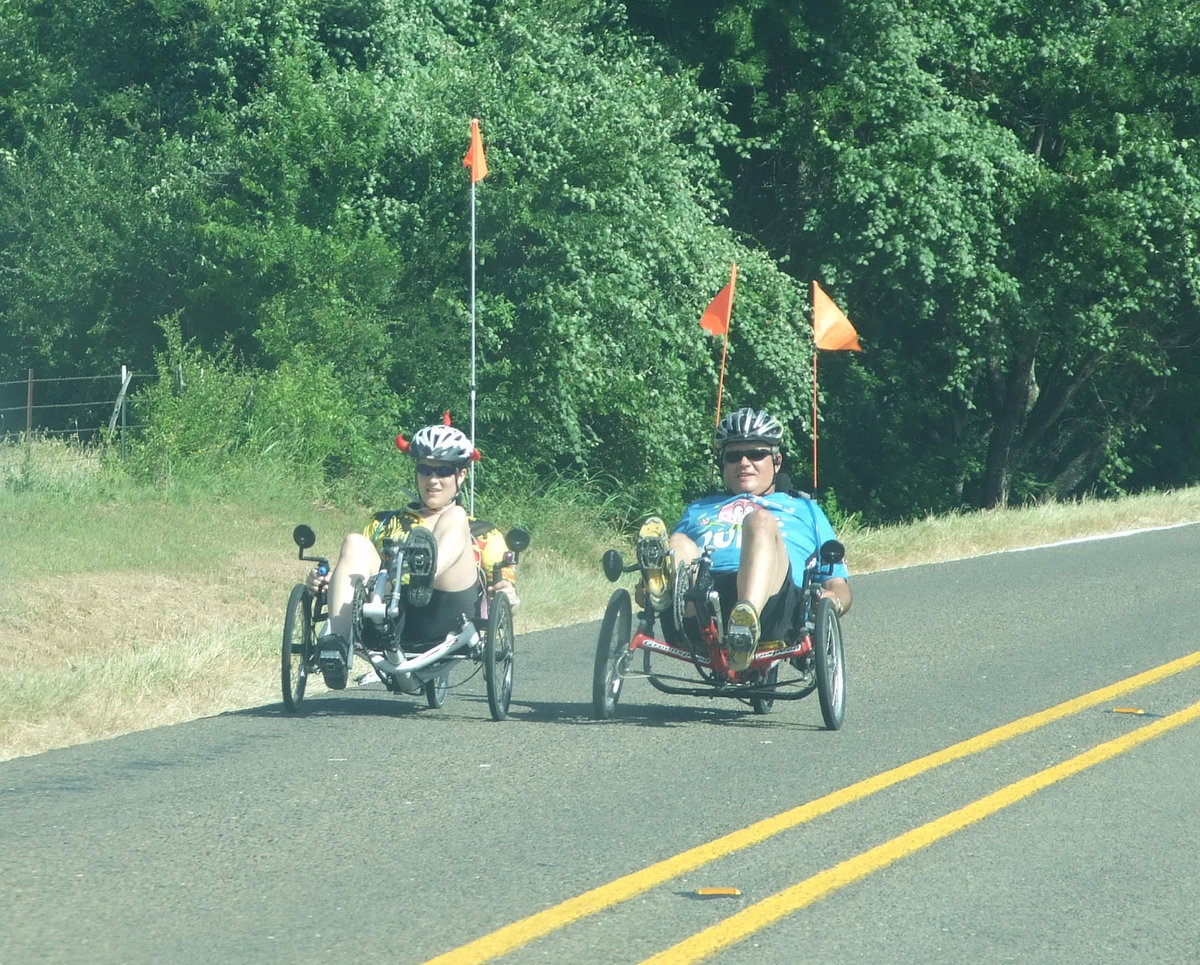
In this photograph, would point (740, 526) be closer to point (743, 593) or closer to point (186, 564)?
point (743, 593)

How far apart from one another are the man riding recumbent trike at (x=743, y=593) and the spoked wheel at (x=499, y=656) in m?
0.49

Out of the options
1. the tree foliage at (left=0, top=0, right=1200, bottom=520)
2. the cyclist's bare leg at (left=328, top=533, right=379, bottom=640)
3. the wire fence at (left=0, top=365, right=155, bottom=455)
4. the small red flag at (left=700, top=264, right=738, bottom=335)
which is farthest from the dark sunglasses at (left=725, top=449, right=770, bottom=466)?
the wire fence at (left=0, top=365, right=155, bottom=455)

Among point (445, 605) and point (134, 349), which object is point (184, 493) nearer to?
point (134, 349)

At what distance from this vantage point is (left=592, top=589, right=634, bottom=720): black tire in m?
8.77

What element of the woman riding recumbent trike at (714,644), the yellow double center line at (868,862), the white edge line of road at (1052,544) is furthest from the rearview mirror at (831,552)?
the white edge line of road at (1052,544)

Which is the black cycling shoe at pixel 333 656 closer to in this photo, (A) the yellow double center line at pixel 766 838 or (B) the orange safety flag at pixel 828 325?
(A) the yellow double center line at pixel 766 838

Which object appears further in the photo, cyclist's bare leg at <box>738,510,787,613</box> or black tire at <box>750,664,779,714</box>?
black tire at <box>750,664,779,714</box>

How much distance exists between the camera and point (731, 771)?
768cm

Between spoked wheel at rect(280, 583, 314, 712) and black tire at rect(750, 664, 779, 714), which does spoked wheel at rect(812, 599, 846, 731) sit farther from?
spoked wheel at rect(280, 583, 314, 712)

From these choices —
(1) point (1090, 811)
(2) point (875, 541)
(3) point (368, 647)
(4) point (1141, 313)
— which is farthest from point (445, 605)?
(4) point (1141, 313)

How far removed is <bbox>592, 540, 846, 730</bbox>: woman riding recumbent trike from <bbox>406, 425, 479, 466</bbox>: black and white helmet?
1.07 metres

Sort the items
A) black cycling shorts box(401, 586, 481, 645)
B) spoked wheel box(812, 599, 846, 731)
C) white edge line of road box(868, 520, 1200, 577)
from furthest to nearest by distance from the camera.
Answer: white edge line of road box(868, 520, 1200, 577), black cycling shorts box(401, 586, 481, 645), spoked wheel box(812, 599, 846, 731)

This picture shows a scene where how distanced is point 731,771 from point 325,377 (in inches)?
543

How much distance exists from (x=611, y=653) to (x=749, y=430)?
1.35 meters
